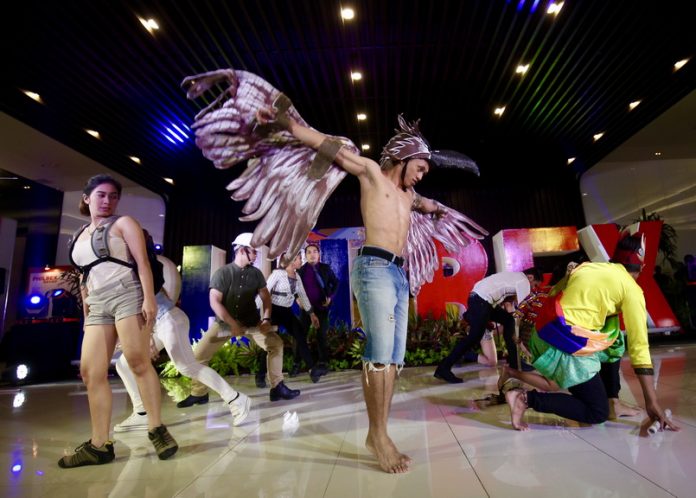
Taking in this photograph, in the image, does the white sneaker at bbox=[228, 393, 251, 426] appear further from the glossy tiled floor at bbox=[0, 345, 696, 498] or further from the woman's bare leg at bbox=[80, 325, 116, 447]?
the woman's bare leg at bbox=[80, 325, 116, 447]

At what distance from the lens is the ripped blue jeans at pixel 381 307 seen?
1732 millimetres

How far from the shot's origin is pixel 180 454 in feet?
6.62

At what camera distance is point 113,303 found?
1981 mm

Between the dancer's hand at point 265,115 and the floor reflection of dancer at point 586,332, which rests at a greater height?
the dancer's hand at point 265,115

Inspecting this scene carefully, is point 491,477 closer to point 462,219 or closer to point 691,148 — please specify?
point 462,219

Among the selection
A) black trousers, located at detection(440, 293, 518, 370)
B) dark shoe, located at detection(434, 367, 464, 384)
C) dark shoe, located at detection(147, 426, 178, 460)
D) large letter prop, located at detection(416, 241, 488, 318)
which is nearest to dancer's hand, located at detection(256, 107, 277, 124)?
dark shoe, located at detection(147, 426, 178, 460)

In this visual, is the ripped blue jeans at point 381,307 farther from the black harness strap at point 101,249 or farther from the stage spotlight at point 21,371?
the stage spotlight at point 21,371

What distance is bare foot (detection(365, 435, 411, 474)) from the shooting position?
1.61 m

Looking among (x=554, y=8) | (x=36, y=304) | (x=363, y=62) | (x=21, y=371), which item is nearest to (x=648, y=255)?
(x=554, y=8)

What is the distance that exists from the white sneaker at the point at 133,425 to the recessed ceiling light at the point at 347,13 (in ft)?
15.2

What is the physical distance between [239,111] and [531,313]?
2.78m

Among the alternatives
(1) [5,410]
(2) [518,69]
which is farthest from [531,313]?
(1) [5,410]

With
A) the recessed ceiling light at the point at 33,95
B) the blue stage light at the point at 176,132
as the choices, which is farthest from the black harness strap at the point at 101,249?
the blue stage light at the point at 176,132

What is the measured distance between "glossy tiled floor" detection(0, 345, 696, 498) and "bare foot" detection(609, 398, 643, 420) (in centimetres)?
10
